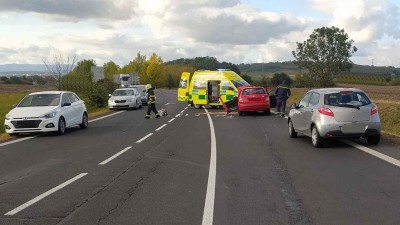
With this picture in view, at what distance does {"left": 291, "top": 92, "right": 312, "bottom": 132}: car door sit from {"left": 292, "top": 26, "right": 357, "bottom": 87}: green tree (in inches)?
1323

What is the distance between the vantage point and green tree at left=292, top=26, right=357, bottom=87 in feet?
152

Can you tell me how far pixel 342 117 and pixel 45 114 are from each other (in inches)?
398

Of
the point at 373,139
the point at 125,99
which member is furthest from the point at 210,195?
the point at 125,99

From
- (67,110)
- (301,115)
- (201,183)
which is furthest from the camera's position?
(67,110)

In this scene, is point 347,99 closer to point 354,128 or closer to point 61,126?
point 354,128

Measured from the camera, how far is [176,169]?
907 cm

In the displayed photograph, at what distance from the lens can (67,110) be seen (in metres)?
17.5

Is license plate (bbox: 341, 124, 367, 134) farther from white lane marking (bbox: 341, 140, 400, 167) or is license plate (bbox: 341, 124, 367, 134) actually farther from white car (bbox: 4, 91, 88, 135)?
white car (bbox: 4, 91, 88, 135)

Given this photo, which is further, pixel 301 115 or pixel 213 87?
pixel 213 87

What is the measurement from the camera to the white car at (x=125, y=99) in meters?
33.1

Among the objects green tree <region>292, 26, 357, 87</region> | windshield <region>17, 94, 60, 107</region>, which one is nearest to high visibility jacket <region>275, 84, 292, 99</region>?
windshield <region>17, 94, 60, 107</region>

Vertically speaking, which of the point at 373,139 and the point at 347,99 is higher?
the point at 347,99

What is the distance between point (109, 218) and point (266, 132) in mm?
11077

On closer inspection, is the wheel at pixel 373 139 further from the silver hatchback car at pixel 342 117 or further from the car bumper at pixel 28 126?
the car bumper at pixel 28 126
